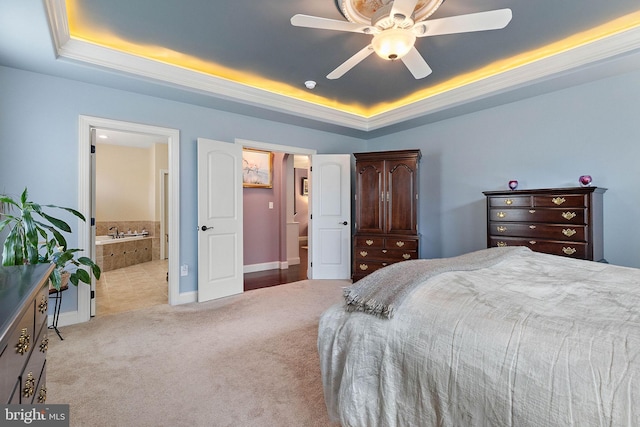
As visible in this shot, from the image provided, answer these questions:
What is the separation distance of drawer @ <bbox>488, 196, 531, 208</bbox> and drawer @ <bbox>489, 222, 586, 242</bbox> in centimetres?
19

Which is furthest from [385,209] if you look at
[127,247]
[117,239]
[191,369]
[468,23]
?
[117,239]

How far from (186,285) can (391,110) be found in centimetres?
365

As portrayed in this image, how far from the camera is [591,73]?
2.80 m

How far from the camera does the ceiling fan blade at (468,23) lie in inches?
66.6

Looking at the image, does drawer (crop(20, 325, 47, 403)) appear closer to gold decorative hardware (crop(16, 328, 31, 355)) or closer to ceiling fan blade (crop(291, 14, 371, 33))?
gold decorative hardware (crop(16, 328, 31, 355))

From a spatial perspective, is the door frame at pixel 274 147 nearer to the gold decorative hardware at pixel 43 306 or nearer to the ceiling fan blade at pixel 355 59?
the ceiling fan blade at pixel 355 59

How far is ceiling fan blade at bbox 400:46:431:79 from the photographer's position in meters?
2.22

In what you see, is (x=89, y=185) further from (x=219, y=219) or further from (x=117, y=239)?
(x=117, y=239)

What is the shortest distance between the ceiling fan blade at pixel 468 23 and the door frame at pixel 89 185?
286 centimetres

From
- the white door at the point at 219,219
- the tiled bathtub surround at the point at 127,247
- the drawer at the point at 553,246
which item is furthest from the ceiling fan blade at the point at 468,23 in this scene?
the tiled bathtub surround at the point at 127,247

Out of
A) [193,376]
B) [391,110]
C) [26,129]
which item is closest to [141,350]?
[193,376]

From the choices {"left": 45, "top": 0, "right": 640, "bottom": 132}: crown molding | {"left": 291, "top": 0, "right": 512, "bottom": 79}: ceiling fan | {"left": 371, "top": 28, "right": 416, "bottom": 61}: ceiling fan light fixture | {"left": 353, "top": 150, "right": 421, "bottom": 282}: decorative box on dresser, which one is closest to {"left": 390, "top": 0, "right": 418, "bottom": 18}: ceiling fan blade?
{"left": 291, "top": 0, "right": 512, "bottom": 79}: ceiling fan

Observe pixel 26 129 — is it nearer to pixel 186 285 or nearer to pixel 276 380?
pixel 186 285

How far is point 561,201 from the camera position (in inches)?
105
